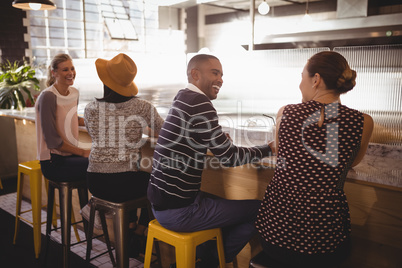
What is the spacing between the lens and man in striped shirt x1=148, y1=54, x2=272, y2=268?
1534 millimetres

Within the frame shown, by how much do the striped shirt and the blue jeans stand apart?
0.14ft

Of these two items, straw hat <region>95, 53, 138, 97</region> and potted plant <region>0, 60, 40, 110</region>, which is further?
potted plant <region>0, 60, 40, 110</region>

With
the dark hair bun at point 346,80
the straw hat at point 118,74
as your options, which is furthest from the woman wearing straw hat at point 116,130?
the dark hair bun at point 346,80

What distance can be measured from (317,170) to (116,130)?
1.05 m

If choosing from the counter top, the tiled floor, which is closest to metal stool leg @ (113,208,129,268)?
the tiled floor

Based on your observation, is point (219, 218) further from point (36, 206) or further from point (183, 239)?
point (36, 206)

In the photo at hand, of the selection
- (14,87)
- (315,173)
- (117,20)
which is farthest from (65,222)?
(117,20)

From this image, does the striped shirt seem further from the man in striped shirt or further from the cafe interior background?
the cafe interior background

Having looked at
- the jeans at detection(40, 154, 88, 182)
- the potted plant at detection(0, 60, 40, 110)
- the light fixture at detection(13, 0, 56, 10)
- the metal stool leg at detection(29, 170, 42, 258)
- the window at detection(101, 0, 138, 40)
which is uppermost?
the window at detection(101, 0, 138, 40)

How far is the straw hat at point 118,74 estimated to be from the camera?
1864mm

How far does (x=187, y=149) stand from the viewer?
1.54 m

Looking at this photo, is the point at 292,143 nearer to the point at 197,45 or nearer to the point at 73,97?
the point at 73,97

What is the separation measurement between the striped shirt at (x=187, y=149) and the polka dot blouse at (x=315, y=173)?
32cm

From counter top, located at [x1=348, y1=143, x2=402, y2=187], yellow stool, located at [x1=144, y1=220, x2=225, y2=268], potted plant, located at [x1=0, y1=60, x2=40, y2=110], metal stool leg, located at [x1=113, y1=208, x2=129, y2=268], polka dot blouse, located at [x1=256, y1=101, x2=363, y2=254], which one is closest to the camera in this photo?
polka dot blouse, located at [x1=256, y1=101, x2=363, y2=254]
